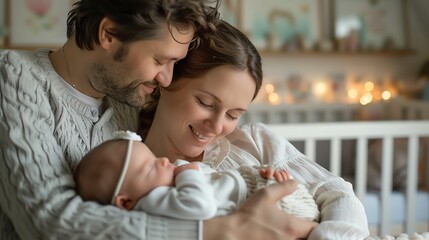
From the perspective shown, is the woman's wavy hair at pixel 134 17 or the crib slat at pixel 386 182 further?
the crib slat at pixel 386 182

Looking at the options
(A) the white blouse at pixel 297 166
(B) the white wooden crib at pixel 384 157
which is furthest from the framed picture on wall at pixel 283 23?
(A) the white blouse at pixel 297 166

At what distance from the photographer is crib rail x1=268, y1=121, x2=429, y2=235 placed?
8.76 ft

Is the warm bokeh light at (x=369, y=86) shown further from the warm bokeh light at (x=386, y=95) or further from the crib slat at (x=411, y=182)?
the crib slat at (x=411, y=182)

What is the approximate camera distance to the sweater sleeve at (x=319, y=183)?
1331mm

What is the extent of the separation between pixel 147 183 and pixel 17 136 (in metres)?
0.28

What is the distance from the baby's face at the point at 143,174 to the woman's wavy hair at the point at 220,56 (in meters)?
0.40

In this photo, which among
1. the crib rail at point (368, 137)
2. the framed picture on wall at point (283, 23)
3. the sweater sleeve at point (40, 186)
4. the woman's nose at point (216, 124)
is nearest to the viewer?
the sweater sleeve at point (40, 186)

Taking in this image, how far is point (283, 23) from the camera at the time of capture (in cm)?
401

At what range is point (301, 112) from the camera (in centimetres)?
400

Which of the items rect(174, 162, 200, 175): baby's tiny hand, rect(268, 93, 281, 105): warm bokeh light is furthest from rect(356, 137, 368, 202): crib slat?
rect(174, 162, 200, 175): baby's tiny hand

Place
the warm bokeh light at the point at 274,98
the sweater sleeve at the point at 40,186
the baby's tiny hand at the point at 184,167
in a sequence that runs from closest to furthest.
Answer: the sweater sleeve at the point at 40,186 → the baby's tiny hand at the point at 184,167 → the warm bokeh light at the point at 274,98

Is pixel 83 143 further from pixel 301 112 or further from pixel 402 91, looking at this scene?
pixel 402 91

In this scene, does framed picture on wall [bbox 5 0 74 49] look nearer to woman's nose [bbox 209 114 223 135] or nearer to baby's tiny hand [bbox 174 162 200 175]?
woman's nose [bbox 209 114 223 135]

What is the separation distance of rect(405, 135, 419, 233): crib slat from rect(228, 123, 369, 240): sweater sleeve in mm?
1372
